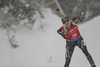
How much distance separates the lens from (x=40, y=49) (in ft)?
33.4

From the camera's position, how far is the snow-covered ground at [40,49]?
847 centimetres

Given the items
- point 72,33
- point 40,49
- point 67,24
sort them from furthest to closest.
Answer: point 40,49, point 72,33, point 67,24

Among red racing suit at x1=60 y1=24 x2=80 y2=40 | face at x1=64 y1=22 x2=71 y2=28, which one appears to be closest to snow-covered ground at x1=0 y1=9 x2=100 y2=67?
red racing suit at x1=60 y1=24 x2=80 y2=40

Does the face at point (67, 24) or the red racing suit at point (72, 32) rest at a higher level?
the face at point (67, 24)

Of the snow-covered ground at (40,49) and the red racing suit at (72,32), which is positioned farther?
the snow-covered ground at (40,49)

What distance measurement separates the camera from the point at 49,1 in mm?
17938

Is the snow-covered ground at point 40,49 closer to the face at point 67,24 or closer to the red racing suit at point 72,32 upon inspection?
the red racing suit at point 72,32

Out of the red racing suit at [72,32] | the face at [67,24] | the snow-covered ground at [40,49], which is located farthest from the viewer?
the snow-covered ground at [40,49]

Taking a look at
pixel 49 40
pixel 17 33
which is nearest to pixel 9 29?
pixel 17 33

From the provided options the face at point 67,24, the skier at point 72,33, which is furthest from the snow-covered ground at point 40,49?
the face at point 67,24

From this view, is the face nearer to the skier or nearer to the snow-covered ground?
the skier

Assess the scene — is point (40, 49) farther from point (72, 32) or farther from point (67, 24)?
point (67, 24)

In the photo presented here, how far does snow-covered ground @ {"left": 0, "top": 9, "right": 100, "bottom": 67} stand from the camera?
27.8ft

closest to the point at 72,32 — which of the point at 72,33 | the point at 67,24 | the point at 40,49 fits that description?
the point at 72,33
